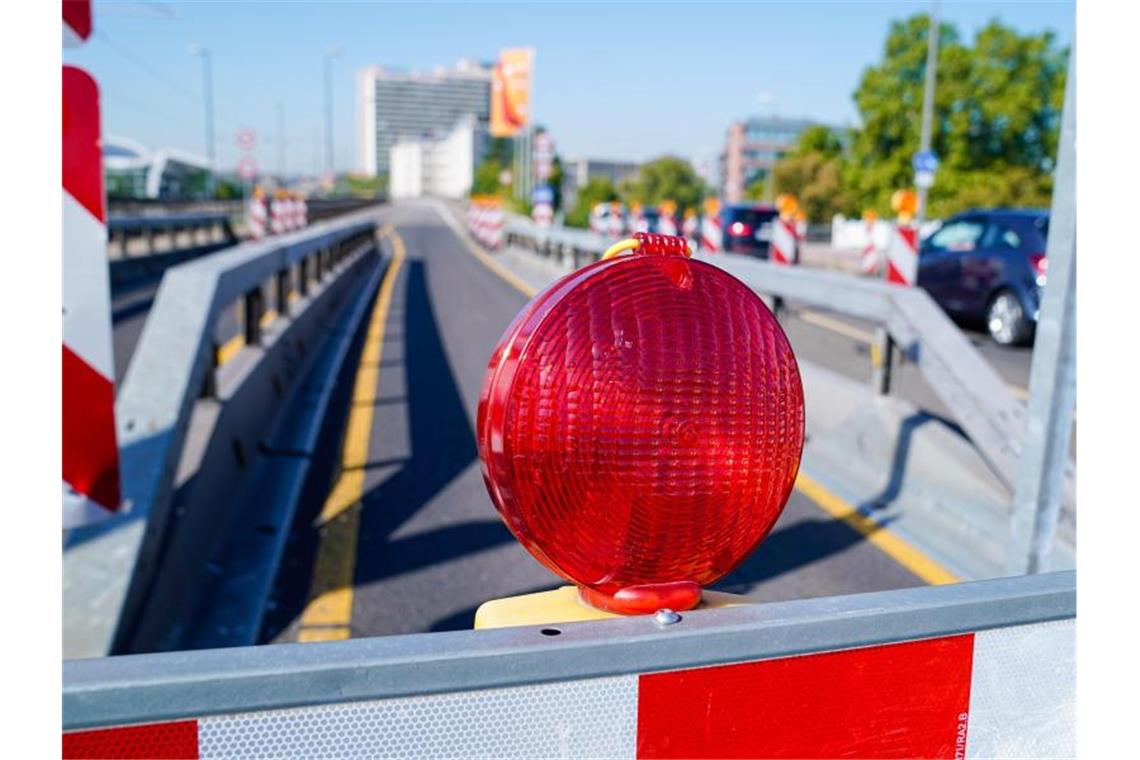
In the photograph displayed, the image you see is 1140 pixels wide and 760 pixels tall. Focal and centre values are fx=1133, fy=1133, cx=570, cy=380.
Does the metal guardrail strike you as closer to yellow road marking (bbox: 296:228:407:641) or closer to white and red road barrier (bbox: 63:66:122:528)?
yellow road marking (bbox: 296:228:407:641)

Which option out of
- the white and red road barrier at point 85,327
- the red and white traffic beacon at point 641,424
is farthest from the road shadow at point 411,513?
the red and white traffic beacon at point 641,424

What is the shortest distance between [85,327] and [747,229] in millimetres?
26678

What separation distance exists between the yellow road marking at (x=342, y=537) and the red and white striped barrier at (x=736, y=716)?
2094mm

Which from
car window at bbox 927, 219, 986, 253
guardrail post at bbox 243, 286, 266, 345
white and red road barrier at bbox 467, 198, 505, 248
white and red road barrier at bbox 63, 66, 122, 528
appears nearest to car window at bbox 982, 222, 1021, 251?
car window at bbox 927, 219, 986, 253

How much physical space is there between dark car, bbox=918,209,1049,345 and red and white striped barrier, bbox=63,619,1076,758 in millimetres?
12341

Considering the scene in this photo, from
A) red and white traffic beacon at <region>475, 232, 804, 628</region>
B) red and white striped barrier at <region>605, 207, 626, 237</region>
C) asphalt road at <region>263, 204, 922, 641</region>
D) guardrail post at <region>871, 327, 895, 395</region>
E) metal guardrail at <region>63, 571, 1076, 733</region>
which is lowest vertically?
asphalt road at <region>263, 204, 922, 641</region>

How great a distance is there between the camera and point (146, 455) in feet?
11.5

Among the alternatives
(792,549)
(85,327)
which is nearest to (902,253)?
(792,549)

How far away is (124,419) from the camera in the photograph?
3.57 meters

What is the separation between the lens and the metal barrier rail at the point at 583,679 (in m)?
0.99

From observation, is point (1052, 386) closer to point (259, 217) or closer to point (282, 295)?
point (282, 295)

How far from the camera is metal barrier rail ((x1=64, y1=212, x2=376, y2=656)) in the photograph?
3.08 m

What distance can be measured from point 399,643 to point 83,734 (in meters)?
0.27

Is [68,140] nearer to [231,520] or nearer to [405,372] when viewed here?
[231,520]
